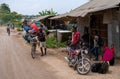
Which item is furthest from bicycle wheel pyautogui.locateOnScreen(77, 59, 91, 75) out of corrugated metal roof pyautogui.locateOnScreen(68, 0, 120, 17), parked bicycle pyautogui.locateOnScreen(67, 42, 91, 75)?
corrugated metal roof pyautogui.locateOnScreen(68, 0, 120, 17)

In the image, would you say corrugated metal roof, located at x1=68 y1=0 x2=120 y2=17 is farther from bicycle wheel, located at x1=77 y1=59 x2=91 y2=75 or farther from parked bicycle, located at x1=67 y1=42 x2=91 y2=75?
bicycle wheel, located at x1=77 y1=59 x2=91 y2=75

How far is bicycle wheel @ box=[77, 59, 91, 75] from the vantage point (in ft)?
39.3

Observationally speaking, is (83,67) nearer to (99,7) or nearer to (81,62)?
(81,62)

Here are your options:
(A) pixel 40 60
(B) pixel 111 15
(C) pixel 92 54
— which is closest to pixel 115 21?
(B) pixel 111 15

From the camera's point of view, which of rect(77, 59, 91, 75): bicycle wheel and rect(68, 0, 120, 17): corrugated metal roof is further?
rect(68, 0, 120, 17): corrugated metal roof

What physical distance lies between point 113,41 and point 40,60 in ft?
13.1

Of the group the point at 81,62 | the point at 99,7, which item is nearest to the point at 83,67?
the point at 81,62

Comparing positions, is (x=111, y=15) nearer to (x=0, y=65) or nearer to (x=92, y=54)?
(x=92, y=54)

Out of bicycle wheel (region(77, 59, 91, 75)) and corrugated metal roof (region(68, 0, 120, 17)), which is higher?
corrugated metal roof (region(68, 0, 120, 17))

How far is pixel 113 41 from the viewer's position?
53.6ft

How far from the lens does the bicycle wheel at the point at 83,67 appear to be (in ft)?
39.3

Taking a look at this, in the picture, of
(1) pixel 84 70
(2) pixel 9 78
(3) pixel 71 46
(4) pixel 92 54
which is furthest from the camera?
(4) pixel 92 54

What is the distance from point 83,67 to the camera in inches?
475

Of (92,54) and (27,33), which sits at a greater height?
(27,33)
